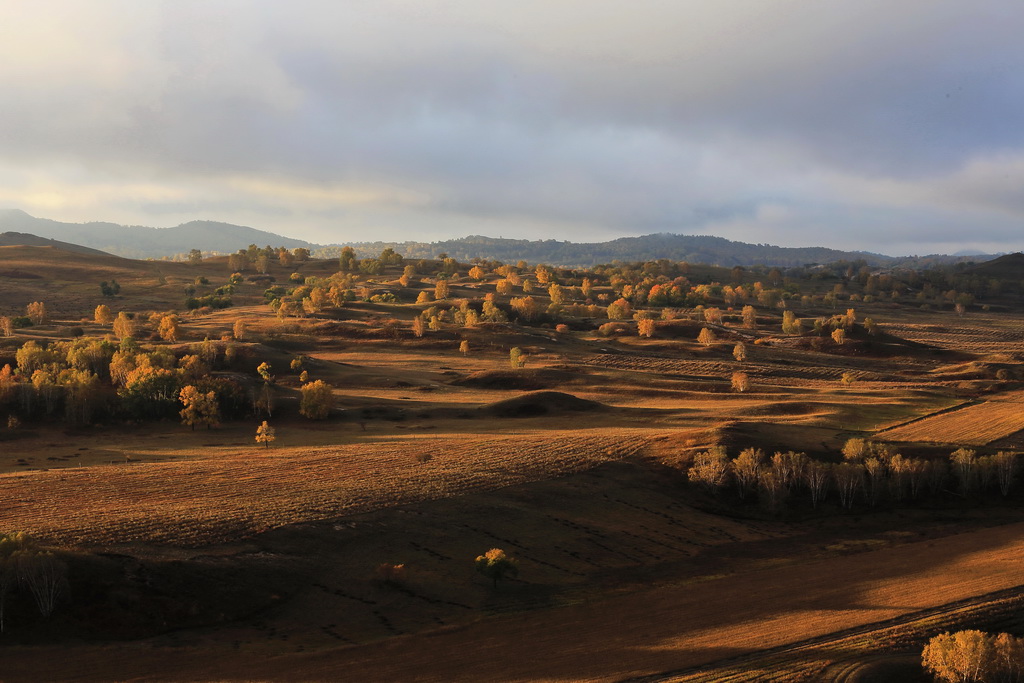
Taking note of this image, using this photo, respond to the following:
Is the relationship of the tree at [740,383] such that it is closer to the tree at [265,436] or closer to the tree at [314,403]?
the tree at [314,403]

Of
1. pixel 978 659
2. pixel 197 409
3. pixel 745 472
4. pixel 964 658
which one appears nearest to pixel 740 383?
pixel 745 472

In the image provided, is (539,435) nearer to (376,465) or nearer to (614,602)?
(376,465)

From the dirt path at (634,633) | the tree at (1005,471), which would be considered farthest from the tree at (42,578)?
the tree at (1005,471)

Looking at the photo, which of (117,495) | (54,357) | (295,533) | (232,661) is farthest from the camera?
(54,357)

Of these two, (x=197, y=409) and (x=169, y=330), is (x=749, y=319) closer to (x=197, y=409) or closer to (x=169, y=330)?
(x=169, y=330)

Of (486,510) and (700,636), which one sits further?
(486,510)

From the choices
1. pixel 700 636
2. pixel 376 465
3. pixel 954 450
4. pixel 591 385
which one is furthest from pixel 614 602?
pixel 591 385
